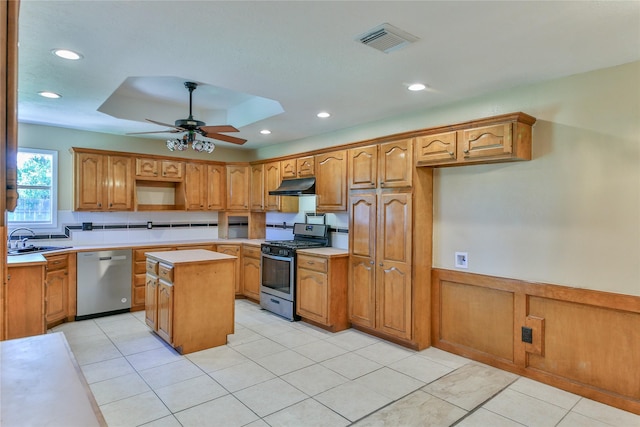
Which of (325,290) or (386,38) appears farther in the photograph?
(325,290)

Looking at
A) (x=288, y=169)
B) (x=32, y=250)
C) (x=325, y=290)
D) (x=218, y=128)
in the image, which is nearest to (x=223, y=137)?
(x=218, y=128)

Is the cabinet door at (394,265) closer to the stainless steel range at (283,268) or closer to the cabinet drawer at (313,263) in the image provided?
the cabinet drawer at (313,263)

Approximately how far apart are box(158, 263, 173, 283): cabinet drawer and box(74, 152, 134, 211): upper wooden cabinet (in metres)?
1.85

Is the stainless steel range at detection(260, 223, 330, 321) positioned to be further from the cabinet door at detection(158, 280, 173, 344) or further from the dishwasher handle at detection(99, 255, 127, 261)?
the dishwasher handle at detection(99, 255, 127, 261)

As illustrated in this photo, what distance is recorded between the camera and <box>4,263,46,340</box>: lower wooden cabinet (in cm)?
336

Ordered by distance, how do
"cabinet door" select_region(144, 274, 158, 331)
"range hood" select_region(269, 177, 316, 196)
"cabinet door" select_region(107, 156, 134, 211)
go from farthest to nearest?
"cabinet door" select_region(107, 156, 134, 211), "range hood" select_region(269, 177, 316, 196), "cabinet door" select_region(144, 274, 158, 331)

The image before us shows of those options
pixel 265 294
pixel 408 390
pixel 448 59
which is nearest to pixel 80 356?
pixel 265 294

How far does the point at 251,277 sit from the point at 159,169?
212 cm

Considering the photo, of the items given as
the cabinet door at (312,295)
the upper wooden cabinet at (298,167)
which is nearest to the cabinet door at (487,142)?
the cabinet door at (312,295)

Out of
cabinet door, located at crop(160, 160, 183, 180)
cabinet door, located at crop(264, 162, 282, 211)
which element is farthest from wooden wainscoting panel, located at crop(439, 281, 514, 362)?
cabinet door, located at crop(160, 160, 183, 180)

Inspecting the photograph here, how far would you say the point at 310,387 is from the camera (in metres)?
2.88

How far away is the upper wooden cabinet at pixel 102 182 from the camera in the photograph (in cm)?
481

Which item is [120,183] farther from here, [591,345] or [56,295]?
[591,345]

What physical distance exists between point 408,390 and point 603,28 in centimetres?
275
